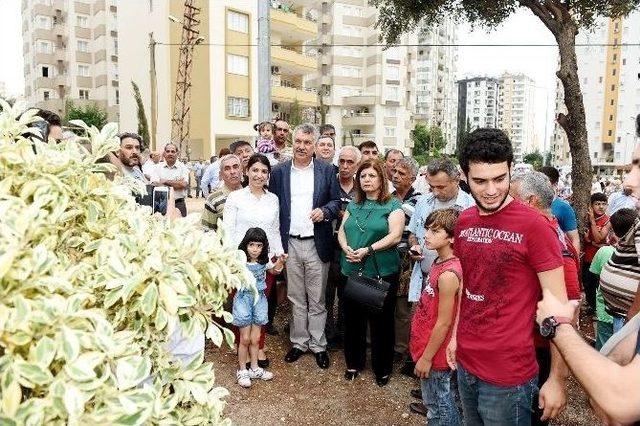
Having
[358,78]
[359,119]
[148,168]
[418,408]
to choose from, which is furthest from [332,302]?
[358,78]

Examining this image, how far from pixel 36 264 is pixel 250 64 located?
34.2 m

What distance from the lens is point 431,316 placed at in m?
3.35

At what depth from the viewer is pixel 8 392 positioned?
1.09 meters

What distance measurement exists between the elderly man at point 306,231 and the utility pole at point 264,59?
310 cm

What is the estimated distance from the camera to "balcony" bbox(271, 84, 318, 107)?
3750cm

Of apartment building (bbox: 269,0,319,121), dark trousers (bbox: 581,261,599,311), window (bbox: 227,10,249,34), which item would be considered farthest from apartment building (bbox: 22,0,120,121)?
dark trousers (bbox: 581,261,599,311)

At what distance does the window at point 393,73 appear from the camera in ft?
181

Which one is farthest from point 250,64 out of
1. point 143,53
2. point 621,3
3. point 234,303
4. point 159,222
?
point 159,222

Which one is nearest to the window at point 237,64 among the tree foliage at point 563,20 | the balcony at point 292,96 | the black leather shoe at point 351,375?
the balcony at point 292,96

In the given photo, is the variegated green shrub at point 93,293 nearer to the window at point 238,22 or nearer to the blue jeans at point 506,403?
Result: the blue jeans at point 506,403

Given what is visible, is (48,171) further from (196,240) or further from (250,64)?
(250,64)

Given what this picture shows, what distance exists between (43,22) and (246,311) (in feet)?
198

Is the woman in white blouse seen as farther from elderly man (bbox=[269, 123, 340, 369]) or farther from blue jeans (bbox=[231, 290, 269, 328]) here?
blue jeans (bbox=[231, 290, 269, 328])

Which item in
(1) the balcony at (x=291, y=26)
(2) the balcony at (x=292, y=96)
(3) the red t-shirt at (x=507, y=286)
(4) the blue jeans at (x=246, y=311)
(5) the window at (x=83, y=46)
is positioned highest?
(5) the window at (x=83, y=46)
